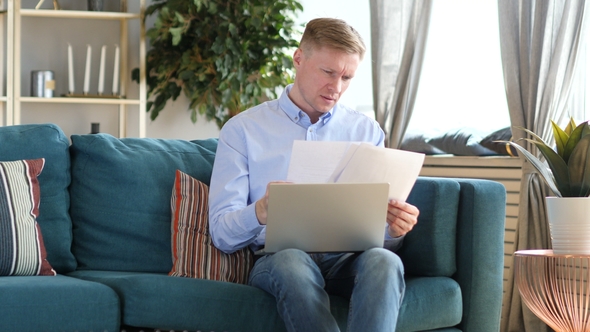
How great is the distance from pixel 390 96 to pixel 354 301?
2.13 meters

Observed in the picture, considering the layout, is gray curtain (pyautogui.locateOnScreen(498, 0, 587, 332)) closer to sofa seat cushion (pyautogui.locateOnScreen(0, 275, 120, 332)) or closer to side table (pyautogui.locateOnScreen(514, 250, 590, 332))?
side table (pyautogui.locateOnScreen(514, 250, 590, 332))

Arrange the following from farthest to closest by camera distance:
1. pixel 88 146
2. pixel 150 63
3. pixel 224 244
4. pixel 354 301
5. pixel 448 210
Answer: pixel 150 63 → pixel 88 146 → pixel 448 210 → pixel 224 244 → pixel 354 301

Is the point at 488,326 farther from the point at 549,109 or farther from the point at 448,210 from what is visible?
the point at 549,109

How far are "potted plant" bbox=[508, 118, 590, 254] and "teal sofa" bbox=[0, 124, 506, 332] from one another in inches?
6.3

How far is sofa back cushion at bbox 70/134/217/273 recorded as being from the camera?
2.22m

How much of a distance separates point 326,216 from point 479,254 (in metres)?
0.59

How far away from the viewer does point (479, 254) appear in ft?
6.95

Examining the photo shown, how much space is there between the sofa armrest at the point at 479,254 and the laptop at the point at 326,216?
1.20ft

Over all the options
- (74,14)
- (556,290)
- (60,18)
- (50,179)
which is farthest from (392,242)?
(60,18)

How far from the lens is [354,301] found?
170cm

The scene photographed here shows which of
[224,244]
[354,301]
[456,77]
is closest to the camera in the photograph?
[354,301]

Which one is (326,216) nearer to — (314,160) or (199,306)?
(314,160)

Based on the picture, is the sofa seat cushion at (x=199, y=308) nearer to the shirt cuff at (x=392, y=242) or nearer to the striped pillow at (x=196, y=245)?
the striped pillow at (x=196, y=245)

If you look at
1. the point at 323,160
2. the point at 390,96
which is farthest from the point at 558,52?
the point at 323,160
